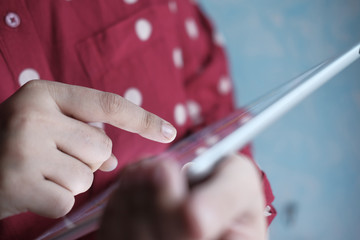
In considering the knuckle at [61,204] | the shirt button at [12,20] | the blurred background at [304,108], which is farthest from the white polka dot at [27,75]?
the blurred background at [304,108]

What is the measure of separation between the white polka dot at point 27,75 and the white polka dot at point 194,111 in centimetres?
27

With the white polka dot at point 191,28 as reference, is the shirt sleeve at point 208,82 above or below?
below

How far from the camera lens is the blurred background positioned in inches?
12.4

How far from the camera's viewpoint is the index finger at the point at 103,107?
21cm

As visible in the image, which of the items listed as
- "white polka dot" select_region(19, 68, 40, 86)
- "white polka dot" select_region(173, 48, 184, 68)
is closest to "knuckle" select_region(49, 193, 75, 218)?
"white polka dot" select_region(19, 68, 40, 86)

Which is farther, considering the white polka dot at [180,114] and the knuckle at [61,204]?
the white polka dot at [180,114]

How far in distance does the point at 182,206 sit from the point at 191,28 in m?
0.46

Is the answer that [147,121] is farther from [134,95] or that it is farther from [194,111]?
[194,111]

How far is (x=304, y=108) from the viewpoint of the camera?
42cm

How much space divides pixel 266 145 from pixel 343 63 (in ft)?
0.84

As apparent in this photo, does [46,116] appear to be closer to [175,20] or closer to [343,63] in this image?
[343,63]

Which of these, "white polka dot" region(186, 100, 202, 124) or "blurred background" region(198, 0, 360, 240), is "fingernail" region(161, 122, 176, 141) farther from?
"white polka dot" region(186, 100, 202, 124)

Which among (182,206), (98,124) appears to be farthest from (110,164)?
(182,206)

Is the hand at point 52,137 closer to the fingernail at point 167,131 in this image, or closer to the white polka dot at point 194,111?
the fingernail at point 167,131
